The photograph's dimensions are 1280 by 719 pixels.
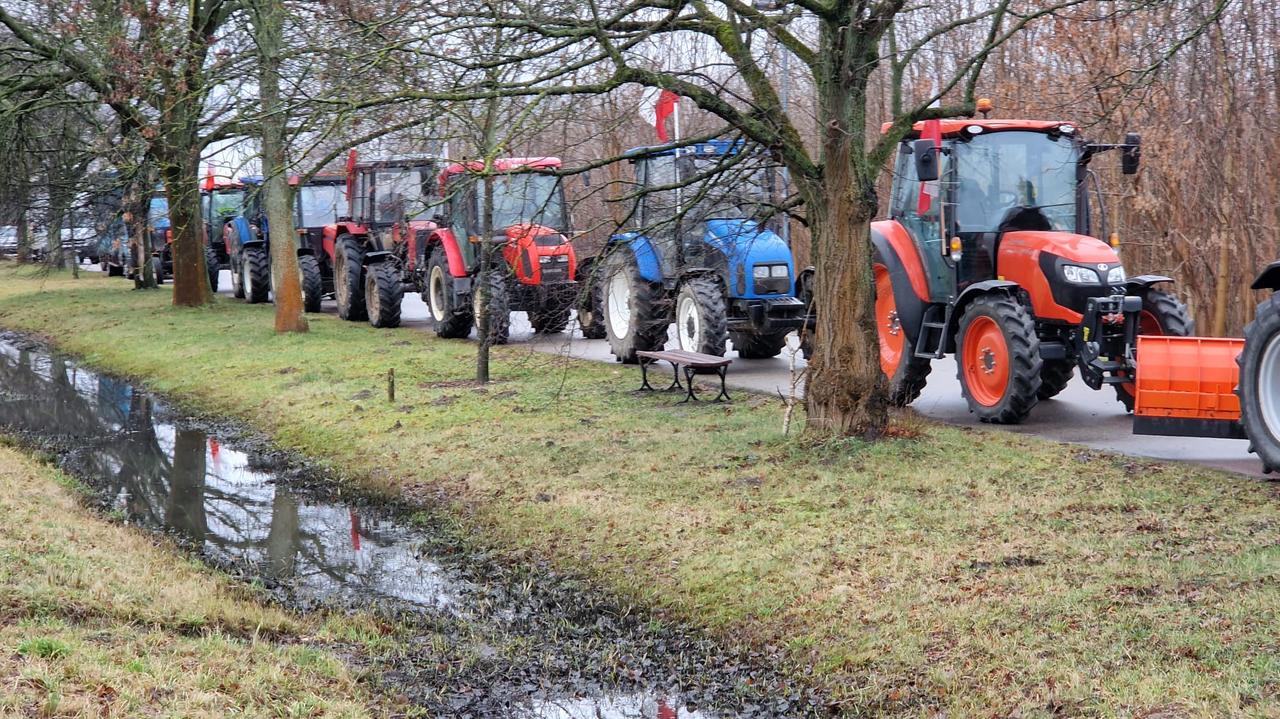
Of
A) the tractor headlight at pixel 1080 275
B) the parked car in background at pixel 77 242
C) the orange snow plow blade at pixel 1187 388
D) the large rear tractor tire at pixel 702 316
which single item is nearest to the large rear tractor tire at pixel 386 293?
the parked car in background at pixel 77 242

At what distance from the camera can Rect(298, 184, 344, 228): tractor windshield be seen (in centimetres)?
2509

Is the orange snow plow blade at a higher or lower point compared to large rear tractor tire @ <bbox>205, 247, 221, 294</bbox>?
lower

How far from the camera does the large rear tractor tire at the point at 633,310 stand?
14977 millimetres

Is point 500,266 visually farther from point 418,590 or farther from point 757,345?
point 418,590

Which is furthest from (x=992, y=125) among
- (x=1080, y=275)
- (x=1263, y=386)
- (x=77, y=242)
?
(x=77, y=242)

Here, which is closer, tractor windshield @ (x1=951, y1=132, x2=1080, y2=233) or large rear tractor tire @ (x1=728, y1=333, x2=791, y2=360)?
tractor windshield @ (x1=951, y1=132, x2=1080, y2=233)

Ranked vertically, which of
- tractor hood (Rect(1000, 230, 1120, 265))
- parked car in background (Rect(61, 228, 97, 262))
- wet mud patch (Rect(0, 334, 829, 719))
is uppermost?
parked car in background (Rect(61, 228, 97, 262))

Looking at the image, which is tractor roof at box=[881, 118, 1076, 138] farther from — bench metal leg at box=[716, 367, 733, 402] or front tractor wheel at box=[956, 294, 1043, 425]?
bench metal leg at box=[716, 367, 733, 402]

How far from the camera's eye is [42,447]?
12586 mm

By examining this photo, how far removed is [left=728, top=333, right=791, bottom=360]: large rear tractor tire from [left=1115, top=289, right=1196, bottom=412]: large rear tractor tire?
526 centimetres

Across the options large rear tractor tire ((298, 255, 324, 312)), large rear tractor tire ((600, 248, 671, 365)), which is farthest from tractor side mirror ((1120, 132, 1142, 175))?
large rear tractor tire ((298, 255, 324, 312))

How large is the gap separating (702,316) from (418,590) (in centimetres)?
690

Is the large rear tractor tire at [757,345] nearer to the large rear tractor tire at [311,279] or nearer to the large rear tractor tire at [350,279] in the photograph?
the large rear tractor tire at [350,279]

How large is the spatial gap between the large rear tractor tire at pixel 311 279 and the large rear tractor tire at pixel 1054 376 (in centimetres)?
1593
